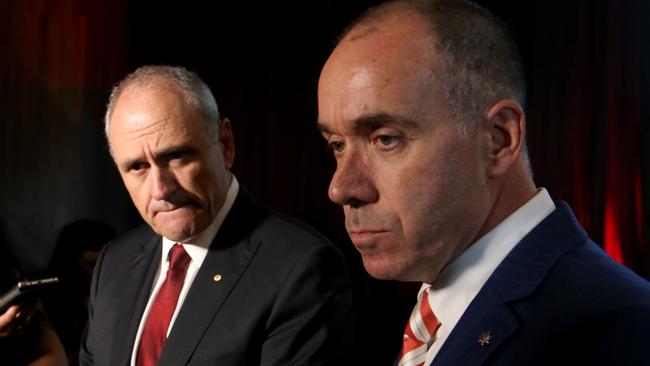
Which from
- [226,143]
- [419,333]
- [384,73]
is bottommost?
[419,333]

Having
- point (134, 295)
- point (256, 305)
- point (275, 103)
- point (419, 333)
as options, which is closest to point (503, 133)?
point (419, 333)

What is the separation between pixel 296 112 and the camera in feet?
14.6

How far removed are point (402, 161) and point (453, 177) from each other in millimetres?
71

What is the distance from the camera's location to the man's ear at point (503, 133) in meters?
1.01

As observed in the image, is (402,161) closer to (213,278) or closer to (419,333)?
(419,333)

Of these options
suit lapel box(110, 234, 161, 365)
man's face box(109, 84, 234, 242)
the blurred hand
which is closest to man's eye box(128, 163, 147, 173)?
man's face box(109, 84, 234, 242)

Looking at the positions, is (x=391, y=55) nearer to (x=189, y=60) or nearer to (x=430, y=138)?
(x=430, y=138)

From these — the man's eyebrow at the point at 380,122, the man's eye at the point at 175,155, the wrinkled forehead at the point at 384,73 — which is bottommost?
the man's eye at the point at 175,155

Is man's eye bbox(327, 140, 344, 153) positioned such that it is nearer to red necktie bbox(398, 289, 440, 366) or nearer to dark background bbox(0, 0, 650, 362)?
red necktie bbox(398, 289, 440, 366)

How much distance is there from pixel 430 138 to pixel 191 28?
351cm

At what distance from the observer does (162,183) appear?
6.07 ft

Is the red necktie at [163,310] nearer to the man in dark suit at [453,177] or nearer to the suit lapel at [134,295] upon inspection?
the suit lapel at [134,295]

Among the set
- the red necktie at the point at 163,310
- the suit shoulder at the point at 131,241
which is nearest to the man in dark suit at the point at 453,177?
the red necktie at the point at 163,310

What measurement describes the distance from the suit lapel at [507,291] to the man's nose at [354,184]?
0.20 meters
